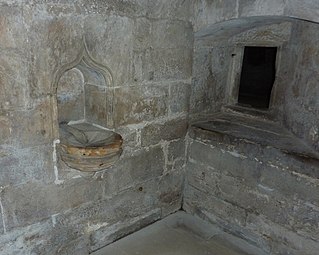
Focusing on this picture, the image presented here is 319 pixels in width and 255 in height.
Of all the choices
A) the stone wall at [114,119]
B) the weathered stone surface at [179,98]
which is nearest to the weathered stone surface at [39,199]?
the stone wall at [114,119]

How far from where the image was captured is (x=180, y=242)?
240 cm

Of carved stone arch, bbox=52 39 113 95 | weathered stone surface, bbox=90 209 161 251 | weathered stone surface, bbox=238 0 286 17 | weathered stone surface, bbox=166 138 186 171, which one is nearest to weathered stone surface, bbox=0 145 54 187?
carved stone arch, bbox=52 39 113 95

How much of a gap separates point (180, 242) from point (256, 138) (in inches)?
40.5

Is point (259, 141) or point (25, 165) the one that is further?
point (259, 141)

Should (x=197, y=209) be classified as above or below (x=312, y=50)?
below

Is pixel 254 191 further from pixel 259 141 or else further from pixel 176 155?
pixel 176 155

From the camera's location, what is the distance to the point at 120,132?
85.7 inches

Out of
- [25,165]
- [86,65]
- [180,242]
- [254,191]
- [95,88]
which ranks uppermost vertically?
[86,65]

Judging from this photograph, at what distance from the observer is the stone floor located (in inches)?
90.0

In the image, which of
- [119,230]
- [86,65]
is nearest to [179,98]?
[86,65]

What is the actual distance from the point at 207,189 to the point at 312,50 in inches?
54.9

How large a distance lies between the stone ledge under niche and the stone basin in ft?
3.04

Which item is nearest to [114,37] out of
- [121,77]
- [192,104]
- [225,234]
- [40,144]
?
[121,77]

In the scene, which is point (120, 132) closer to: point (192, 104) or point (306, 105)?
point (192, 104)
